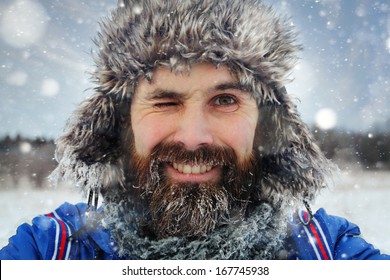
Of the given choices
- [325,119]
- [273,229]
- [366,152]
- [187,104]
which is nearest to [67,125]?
[187,104]

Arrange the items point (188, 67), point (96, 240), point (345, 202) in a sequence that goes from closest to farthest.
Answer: point (188, 67)
point (96, 240)
point (345, 202)

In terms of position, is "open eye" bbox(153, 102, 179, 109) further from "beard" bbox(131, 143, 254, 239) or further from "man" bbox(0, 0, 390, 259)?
"beard" bbox(131, 143, 254, 239)

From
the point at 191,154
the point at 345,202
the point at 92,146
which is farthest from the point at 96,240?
the point at 345,202

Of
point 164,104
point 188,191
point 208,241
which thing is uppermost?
point 164,104

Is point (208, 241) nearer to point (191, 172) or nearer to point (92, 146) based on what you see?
point (191, 172)

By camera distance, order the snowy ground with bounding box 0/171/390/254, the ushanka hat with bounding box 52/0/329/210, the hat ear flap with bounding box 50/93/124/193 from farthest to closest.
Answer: the snowy ground with bounding box 0/171/390/254 < the hat ear flap with bounding box 50/93/124/193 < the ushanka hat with bounding box 52/0/329/210

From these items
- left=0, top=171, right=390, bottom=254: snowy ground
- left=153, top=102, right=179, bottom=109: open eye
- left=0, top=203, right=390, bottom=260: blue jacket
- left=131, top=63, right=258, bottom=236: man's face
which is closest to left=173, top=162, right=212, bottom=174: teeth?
left=131, top=63, right=258, bottom=236: man's face

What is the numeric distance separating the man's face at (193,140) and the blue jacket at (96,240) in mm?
197

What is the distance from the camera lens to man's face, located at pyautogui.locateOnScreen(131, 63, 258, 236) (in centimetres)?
105

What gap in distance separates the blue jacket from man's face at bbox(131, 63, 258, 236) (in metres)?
0.20

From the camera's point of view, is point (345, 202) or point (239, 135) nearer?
point (239, 135)

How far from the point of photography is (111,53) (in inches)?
42.1

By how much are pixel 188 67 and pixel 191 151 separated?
22 centimetres

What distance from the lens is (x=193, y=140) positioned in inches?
41.4
